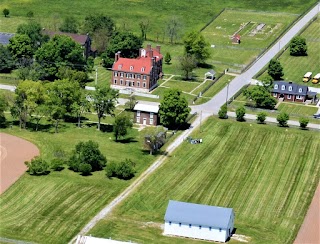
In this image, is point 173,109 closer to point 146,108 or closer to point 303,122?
point 146,108

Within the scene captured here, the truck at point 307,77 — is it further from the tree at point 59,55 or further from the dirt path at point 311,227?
the dirt path at point 311,227

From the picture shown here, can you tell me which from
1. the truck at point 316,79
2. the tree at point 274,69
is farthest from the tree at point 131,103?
the truck at point 316,79

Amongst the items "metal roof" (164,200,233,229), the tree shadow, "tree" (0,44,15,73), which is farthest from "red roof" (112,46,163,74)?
"metal roof" (164,200,233,229)

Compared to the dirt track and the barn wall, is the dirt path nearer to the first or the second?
the barn wall

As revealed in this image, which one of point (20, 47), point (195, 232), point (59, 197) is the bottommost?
point (195, 232)

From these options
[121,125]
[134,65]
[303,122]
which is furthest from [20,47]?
[303,122]
